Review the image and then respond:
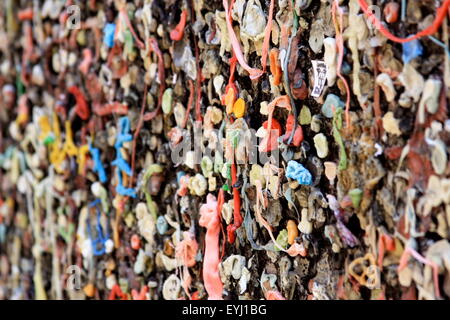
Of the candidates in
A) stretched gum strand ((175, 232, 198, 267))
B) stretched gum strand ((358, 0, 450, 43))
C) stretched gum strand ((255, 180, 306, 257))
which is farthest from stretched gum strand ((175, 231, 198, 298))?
stretched gum strand ((358, 0, 450, 43))

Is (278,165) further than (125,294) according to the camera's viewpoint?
No

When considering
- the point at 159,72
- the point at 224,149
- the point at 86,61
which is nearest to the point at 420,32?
the point at 224,149

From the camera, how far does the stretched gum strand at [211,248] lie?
2.98 ft

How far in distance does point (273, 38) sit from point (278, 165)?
0.14 meters

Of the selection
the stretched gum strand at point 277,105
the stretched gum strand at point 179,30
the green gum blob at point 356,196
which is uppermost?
the stretched gum strand at point 179,30

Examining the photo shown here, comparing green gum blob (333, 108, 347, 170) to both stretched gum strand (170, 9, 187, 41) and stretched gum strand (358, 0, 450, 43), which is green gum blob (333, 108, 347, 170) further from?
stretched gum strand (170, 9, 187, 41)

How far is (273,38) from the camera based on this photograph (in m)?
0.81

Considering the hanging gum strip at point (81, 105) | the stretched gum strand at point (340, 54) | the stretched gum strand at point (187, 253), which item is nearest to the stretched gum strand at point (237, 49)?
the stretched gum strand at point (340, 54)

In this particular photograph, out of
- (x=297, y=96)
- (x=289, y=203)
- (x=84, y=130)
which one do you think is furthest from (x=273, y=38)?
(x=84, y=130)

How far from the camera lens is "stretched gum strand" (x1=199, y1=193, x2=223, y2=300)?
2.98 ft

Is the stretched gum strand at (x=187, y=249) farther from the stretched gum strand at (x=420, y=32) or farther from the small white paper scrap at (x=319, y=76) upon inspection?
the stretched gum strand at (x=420, y=32)

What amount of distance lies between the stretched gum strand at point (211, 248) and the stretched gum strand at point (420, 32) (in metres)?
0.33

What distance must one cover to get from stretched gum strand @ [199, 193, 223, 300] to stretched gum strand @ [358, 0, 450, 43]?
1.08 feet
